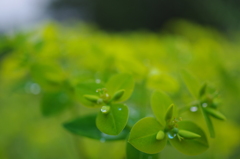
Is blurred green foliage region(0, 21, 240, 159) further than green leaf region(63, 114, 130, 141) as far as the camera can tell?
Yes

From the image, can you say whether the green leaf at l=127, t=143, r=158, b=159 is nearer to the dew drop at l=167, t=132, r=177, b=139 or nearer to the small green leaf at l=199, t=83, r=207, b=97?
the dew drop at l=167, t=132, r=177, b=139

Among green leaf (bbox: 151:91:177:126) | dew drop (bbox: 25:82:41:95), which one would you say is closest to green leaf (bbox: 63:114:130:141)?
green leaf (bbox: 151:91:177:126)

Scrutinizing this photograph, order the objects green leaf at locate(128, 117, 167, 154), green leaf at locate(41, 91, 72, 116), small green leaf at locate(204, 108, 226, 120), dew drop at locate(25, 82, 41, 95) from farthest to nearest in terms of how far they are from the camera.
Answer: dew drop at locate(25, 82, 41, 95), green leaf at locate(41, 91, 72, 116), small green leaf at locate(204, 108, 226, 120), green leaf at locate(128, 117, 167, 154)

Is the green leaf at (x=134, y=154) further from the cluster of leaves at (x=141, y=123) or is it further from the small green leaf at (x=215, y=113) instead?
the small green leaf at (x=215, y=113)

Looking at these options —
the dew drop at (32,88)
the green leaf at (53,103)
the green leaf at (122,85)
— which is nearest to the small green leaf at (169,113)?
the green leaf at (122,85)

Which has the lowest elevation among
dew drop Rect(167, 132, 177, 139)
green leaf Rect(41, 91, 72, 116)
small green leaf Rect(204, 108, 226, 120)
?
green leaf Rect(41, 91, 72, 116)

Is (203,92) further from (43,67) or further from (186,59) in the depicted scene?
(186,59)
